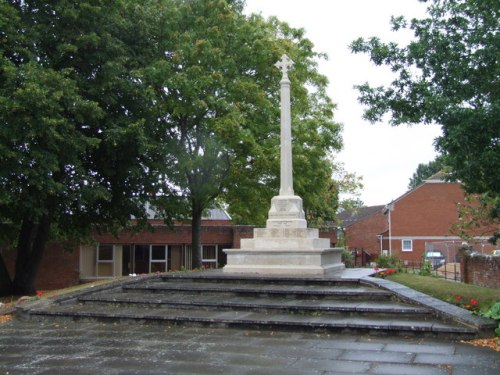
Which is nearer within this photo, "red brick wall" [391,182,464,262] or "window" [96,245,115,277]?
"window" [96,245,115,277]

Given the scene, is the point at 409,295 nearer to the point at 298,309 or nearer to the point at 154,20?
the point at 298,309

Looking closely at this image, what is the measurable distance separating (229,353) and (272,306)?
260 centimetres

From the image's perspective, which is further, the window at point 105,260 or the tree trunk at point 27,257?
the window at point 105,260

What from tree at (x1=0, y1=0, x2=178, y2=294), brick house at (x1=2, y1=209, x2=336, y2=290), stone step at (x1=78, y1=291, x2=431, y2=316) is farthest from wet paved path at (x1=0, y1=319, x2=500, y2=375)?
brick house at (x1=2, y1=209, x2=336, y2=290)

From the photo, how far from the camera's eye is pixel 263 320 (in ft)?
27.6

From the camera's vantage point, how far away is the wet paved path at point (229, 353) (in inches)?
237

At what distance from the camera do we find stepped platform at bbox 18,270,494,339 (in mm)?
7871

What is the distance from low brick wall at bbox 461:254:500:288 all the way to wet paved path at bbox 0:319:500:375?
9948 millimetres

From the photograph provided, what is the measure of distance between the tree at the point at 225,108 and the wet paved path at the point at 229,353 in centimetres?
1086

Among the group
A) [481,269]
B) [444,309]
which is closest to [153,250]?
[481,269]

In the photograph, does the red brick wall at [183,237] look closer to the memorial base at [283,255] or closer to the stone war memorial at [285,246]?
the stone war memorial at [285,246]

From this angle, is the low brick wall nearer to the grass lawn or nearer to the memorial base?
the memorial base

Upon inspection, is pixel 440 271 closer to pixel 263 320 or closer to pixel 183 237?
pixel 183 237

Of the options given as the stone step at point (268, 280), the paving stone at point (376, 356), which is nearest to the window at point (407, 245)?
the stone step at point (268, 280)
